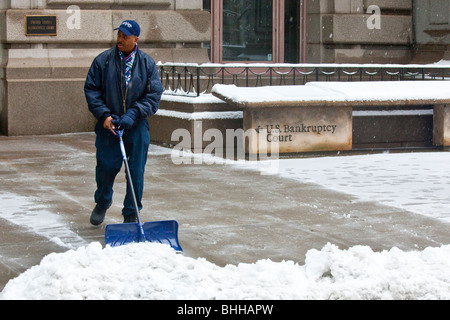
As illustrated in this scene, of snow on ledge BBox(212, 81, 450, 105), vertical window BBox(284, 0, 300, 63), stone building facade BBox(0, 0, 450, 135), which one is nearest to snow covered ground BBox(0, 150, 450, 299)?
snow on ledge BBox(212, 81, 450, 105)

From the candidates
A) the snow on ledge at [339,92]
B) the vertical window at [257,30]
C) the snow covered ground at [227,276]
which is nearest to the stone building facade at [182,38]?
the vertical window at [257,30]

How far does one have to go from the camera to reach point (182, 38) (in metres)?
14.8

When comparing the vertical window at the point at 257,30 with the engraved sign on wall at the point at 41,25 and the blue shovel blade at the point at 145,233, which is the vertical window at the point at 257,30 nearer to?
the engraved sign on wall at the point at 41,25

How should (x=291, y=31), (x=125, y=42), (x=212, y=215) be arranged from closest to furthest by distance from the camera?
(x=125, y=42), (x=212, y=215), (x=291, y=31)

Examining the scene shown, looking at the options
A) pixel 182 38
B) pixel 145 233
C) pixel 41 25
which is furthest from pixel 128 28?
pixel 182 38

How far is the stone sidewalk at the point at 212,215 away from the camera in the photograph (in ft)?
21.6

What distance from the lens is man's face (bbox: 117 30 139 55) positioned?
22.2ft

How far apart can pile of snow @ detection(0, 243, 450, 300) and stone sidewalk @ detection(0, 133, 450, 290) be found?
65 centimetres

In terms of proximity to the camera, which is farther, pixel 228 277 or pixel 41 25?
pixel 41 25

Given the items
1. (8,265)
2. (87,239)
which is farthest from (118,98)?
(8,265)

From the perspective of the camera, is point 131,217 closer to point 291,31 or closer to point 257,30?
point 257,30

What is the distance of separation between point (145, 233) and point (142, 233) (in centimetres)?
14

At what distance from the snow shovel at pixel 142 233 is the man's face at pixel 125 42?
4.85ft

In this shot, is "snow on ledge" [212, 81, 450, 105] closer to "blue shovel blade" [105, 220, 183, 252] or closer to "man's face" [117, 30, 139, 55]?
"man's face" [117, 30, 139, 55]
